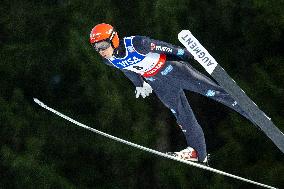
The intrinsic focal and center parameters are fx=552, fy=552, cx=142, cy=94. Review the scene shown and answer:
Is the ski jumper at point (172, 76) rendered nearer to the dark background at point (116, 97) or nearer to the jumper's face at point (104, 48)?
the jumper's face at point (104, 48)

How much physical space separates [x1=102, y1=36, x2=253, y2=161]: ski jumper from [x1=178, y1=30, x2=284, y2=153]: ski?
0.28m

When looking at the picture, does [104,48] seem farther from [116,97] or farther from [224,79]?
[116,97]

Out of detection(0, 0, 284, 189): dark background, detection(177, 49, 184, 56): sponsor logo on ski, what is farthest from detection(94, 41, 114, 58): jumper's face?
detection(0, 0, 284, 189): dark background

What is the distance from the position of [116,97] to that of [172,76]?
2.04 m

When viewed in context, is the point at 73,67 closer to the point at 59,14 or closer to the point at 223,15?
the point at 59,14

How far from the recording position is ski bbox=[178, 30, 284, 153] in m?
3.37

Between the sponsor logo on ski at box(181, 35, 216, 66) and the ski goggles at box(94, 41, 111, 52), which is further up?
the sponsor logo on ski at box(181, 35, 216, 66)

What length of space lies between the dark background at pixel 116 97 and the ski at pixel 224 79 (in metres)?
1.96

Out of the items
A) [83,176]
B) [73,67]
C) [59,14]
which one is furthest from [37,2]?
[83,176]

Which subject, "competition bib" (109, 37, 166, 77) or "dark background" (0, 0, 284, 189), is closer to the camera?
"competition bib" (109, 37, 166, 77)

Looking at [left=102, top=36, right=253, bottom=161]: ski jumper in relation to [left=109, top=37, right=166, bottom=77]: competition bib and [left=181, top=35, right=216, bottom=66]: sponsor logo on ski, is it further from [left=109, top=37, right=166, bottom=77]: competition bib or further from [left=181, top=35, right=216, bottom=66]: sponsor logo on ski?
[left=181, top=35, right=216, bottom=66]: sponsor logo on ski

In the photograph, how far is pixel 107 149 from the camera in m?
6.16

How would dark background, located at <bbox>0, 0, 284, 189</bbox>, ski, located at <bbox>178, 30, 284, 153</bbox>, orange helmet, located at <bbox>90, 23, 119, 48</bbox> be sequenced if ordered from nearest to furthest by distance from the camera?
ski, located at <bbox>178, 30, 284, 153</bbox>
orange helmet, located at <bbox>90, 23, 119, 48</bbox>
dark background, located at <bbox>0, 0, 284, 189</bbox>

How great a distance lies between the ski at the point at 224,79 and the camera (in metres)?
3.37
